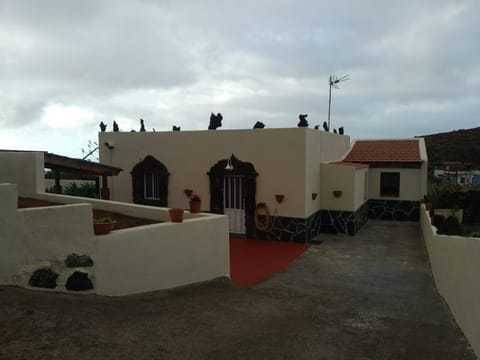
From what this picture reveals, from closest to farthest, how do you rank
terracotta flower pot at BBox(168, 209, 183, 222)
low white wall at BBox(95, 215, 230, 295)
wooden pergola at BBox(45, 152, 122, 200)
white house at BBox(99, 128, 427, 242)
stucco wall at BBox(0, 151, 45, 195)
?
low white wall at BBox(95, 215, 230, 295) < terracotta flower pot at BBox(168, 209, 183, 222) < stucco wall at BBox(0, 151, 45, 195) < wooden pergola at BBox(45, 152, 122, 200) < white house at BBox(99, 128, 427, 242)

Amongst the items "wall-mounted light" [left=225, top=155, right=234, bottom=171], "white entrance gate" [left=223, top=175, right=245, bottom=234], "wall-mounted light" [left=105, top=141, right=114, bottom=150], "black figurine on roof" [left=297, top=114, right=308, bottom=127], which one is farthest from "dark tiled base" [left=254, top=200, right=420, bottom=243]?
"wall-mounted light" [left=105, top=141, right=114, bottom=150]

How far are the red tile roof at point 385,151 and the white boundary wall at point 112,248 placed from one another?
13.0 meters

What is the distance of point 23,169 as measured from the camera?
8562 mm

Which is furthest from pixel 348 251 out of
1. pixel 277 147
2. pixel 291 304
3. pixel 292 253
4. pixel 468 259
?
pixel 468 259

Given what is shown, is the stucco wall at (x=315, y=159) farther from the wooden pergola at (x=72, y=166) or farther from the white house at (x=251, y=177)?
the wooden pergola at (x=72, y=166)

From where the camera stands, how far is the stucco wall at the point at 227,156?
41.0ft

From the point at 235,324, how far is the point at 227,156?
29.5 ft

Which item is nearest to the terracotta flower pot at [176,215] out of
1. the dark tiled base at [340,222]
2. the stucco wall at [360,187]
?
the dark tiled base at [340,222]

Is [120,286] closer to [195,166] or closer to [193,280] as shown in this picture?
[193,280]

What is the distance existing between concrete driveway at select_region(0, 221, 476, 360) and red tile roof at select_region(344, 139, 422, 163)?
11.2 metres

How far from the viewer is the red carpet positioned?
8992mm

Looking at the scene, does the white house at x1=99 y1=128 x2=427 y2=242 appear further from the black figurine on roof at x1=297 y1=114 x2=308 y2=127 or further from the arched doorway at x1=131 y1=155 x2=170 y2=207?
the black figurine on roof at x1=297 y1=114 x2=308 y2=127

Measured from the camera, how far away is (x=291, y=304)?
20.5 ft

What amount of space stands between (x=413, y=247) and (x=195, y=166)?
7.94m
